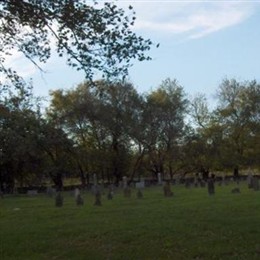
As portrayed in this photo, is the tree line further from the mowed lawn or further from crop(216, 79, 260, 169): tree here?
the mowed lawn

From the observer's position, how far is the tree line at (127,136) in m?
53.7

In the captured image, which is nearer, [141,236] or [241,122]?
[141,236]

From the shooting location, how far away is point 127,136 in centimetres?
6631

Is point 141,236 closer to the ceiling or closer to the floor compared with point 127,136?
closer to the floor

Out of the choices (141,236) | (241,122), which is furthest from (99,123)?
(141,236)

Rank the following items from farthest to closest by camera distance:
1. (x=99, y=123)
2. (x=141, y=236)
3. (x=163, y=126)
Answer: (x=163, y=126), (x=99, y=123), (x=141, y=236)

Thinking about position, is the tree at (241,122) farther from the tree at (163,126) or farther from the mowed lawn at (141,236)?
the mowed lawn at (141,236)

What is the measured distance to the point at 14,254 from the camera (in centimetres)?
1219

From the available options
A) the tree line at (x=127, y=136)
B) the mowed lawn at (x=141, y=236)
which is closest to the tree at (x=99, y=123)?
A: the tree line at (x=127, y=136)

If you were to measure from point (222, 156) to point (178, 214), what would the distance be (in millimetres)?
56891

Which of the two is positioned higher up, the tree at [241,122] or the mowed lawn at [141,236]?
the tree at [241,122]

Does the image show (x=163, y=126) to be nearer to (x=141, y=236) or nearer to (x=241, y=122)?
(x=241, y=122)

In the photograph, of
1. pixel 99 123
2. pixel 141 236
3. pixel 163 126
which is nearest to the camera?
pixel 141 236

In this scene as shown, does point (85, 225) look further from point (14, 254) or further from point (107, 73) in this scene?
point (107, 73)
